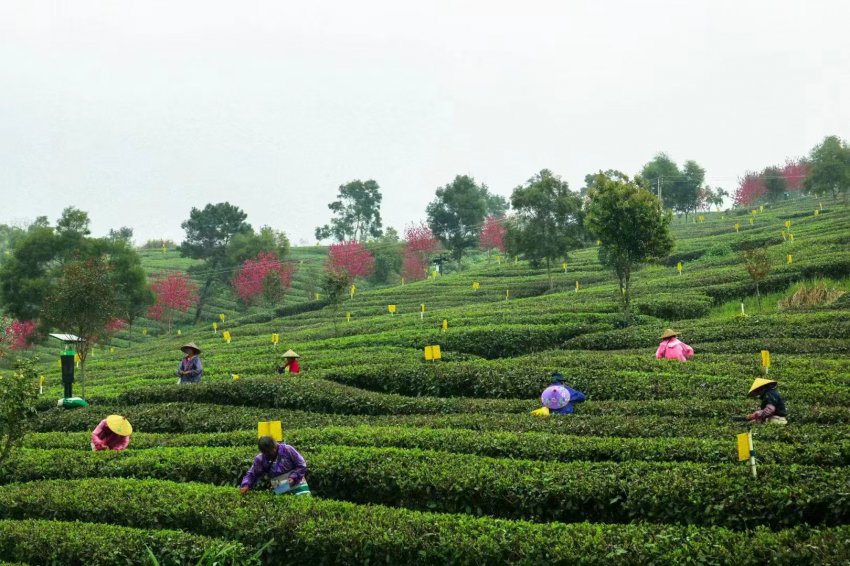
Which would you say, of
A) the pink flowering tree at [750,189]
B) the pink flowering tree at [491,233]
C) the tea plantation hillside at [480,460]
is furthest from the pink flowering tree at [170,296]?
the pink flowering tree at [750,189]

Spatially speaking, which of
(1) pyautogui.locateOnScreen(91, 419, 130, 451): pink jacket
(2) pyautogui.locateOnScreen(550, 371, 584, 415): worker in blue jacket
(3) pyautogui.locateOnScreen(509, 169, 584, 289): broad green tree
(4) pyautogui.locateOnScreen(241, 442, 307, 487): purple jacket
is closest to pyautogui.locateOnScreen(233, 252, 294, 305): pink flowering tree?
(3) pyautogui.locateOnScreen(509, 169, 584, 289): broad green tree

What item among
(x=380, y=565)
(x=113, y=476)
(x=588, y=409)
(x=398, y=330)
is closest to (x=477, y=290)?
(x=398, y=330)

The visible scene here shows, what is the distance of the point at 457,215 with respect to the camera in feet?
247

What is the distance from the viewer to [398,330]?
37.2 metres

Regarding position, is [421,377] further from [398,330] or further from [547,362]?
[398,330]

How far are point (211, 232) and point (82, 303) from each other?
50126mm

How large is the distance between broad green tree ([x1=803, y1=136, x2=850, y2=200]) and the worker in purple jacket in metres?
66.6

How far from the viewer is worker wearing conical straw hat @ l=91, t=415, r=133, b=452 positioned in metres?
17.2

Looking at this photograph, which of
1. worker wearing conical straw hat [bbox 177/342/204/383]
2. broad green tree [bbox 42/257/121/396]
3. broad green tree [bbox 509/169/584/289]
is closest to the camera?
worker wearing conical straw hat [bbox 177/342/204/383]

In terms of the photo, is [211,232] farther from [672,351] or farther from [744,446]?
[744,446]

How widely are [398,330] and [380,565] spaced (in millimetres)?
26586

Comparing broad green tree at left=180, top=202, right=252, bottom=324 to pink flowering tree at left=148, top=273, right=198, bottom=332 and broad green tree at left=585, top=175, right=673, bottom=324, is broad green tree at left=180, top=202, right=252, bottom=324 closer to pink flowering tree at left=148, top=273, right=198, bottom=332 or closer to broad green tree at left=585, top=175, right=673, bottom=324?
pink flowering tree at left=148, top=273, right=198, bottom=332

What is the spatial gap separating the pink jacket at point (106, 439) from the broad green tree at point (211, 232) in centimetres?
5829

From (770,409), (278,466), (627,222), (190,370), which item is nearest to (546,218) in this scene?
(627,222)
